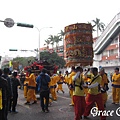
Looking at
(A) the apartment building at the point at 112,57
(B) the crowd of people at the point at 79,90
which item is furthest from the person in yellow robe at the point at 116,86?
(A) the apartment building at the point at 112,57

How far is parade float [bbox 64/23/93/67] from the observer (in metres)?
8.88

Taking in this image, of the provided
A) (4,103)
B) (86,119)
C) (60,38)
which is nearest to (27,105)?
(86,119)

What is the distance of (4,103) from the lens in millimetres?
5711

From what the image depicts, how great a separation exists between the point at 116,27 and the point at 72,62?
85.5ft

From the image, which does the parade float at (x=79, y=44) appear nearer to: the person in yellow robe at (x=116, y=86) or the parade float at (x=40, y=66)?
the person in yellow robe at (x=116, y=86)

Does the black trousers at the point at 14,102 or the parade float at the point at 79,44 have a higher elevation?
the parade float at the point at 79,44

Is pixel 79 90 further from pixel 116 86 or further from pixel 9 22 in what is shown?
pixel 9 22

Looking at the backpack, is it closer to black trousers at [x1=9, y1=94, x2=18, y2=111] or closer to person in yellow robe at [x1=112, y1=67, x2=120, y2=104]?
black trousers at [x1=9, y1=94, x2=18, y2=111]

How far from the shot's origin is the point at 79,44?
8891 mm

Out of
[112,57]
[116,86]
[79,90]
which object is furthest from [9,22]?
[112,57]

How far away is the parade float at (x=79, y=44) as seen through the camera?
8883mm

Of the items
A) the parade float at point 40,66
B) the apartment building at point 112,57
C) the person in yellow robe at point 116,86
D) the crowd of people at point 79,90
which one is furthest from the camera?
the apartment building at point 112,57

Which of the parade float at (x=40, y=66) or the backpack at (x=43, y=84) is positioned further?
the parade float at (x=40, y=66)

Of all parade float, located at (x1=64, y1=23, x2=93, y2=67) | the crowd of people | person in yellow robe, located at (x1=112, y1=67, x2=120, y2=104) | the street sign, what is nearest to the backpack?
the crowd of people
